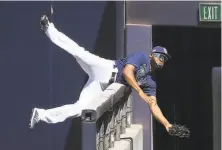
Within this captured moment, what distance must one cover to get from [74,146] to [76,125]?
351 mm

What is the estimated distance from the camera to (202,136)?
476 inches

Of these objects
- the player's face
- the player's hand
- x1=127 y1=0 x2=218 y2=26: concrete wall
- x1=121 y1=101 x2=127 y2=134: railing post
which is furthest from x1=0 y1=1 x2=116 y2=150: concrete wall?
the player's hand

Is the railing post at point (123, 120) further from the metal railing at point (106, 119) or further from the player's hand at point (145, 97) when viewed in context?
the player's hand at point (145, 97)

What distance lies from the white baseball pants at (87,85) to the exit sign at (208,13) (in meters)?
2.40

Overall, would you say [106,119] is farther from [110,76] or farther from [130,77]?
[110,76]

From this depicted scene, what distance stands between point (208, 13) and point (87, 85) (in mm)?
2753

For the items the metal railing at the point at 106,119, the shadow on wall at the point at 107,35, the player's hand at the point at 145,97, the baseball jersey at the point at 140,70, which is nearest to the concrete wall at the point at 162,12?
the shadow on wall at the point at 107,35

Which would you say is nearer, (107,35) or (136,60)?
(136,60)

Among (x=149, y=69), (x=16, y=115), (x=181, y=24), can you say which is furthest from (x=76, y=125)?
(x=149, y=69)

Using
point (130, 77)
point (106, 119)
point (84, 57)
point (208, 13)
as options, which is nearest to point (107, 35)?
point (208, 13)

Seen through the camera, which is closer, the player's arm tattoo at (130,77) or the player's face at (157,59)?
the player's arm tattoo at (130,77)

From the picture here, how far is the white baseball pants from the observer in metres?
7.17

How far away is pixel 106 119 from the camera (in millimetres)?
6238

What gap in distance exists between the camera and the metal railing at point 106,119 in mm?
5301
